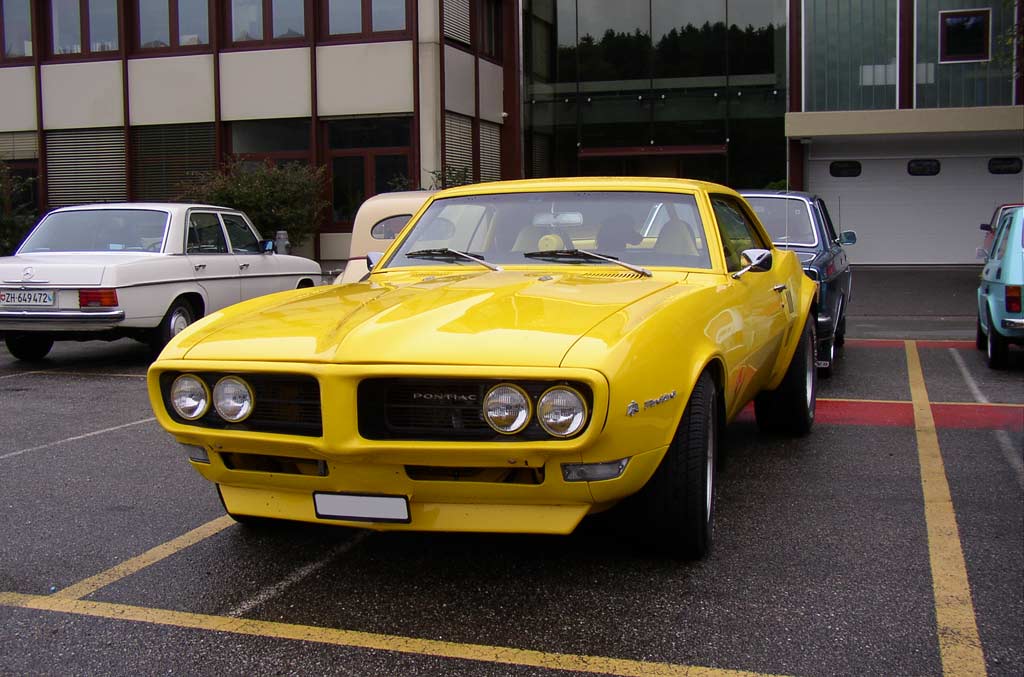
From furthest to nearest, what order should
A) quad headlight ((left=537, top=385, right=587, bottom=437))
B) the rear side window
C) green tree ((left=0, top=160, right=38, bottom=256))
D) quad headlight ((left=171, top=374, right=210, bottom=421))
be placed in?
green tree ((left=0, top=160, right=38, bottom=256)) < the rear side window < quad headlight ((left=171, top=374, right=210, bottom=421)) < quad headlight ((left=537, top=385, right=587, bottom=437))

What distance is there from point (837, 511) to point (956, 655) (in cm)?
168

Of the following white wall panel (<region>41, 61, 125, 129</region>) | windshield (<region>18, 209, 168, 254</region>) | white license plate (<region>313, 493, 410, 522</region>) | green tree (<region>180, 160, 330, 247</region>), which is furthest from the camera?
white wall panel (<region>41, 61, 125, 129</region>)

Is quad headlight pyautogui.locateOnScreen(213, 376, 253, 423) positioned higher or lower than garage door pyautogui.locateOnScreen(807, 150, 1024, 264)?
lower

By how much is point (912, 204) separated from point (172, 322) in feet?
56.8

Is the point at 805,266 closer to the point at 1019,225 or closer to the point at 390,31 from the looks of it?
the point at 1019,225

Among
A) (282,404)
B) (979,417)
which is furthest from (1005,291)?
(282,404)

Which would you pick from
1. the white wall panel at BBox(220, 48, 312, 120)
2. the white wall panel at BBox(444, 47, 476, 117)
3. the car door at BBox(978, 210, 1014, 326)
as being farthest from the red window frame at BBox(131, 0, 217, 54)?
the car door at BBox(978, 210, 1014, 326)

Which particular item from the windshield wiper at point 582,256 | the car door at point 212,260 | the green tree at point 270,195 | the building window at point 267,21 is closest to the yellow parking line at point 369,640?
the windshield wiper at point 582,256

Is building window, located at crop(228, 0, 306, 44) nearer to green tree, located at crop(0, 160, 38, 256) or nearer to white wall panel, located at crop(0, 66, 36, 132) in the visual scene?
white wall panel, located at crop(0, 66, 36, 132)

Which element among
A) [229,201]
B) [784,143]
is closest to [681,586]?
[229,201]

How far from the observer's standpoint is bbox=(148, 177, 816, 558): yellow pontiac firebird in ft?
11.2

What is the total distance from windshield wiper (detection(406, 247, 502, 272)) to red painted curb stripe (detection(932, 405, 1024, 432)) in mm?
3736

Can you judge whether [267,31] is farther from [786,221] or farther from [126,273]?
[786,221]

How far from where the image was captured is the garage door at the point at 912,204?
22.4 metres
